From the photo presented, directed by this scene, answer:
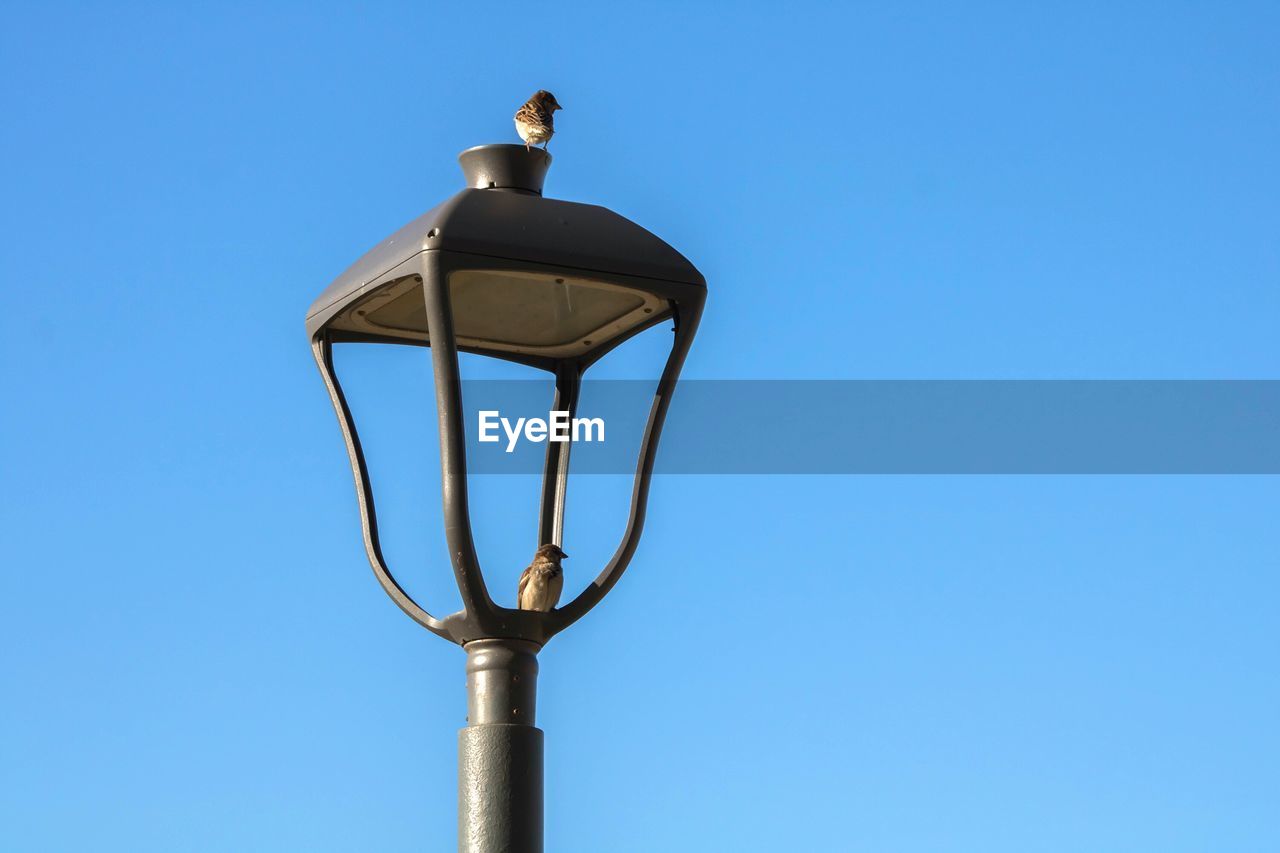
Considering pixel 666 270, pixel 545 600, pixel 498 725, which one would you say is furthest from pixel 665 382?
pixel 498 725

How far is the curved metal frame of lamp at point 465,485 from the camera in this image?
13.9 feet

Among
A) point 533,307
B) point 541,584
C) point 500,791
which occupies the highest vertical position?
point 533,307

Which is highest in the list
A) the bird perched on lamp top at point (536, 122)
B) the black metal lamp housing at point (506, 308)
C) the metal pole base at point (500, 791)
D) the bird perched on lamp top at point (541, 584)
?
the bird perched on lamp top at point (536, 122)

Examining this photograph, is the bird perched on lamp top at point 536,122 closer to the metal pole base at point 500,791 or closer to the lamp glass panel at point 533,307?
the lamp glass panel at point 533,307

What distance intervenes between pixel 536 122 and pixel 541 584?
1.20 m

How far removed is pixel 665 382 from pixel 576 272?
0.40 m

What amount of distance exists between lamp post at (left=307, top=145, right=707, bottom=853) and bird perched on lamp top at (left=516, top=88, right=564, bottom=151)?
0.35ft

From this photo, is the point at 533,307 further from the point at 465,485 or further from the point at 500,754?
→ the point at 500,754

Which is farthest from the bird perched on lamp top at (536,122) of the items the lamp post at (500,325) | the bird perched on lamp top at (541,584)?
the bird perched on lamp top at (541,584)

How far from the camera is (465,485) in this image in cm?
425

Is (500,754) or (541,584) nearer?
(500,754)

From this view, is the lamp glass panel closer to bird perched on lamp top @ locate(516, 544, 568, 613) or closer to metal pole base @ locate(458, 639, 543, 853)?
bird perched on lamp top @ locate(516, 544, 568, 613)

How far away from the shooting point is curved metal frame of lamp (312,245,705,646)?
424 centimetres

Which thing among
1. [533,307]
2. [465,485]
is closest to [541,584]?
[465,485]
